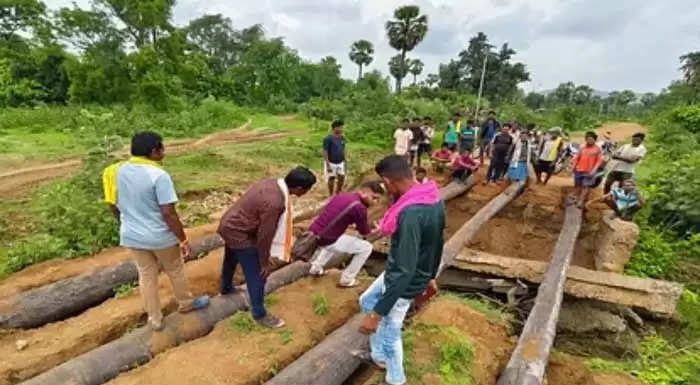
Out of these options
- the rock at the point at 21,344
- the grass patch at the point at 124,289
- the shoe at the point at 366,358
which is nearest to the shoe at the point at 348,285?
the shoe at the point at 366,358

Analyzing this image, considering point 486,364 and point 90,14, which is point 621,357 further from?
point 90,14

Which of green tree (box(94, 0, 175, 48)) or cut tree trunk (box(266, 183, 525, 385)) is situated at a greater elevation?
green tree (box(94, 0, 175, 48))

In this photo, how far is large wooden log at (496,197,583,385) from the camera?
435 centimetres

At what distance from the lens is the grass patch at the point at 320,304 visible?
518 centimetres

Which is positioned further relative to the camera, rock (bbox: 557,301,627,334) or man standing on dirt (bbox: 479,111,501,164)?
man standing on dirt (bbox: 479,111,501,164)

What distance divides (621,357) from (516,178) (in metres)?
5.30

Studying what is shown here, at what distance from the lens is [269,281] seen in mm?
5812

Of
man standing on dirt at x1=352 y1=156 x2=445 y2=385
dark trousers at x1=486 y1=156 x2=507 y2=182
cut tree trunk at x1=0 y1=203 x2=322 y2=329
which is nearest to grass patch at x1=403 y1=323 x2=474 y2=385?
man standing on dirt at x1=352 y1=156 x2=445 y2=385

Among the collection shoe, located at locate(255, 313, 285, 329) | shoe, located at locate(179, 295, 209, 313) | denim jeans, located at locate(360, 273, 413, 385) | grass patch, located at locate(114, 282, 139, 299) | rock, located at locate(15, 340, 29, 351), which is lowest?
rock, located at locate(15, 340, 29, 351)

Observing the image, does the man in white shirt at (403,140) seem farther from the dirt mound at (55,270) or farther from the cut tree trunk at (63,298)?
the cut tree trunk at (63,298)

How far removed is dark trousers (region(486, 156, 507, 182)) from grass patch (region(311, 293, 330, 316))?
7253mm

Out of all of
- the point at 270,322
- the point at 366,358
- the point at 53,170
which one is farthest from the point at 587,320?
the point at 53,170

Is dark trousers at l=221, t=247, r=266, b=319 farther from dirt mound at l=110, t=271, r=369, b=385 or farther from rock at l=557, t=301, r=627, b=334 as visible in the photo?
rock at l=557, t=301, r=627, b=334

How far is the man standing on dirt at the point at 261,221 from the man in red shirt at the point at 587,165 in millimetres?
7160
